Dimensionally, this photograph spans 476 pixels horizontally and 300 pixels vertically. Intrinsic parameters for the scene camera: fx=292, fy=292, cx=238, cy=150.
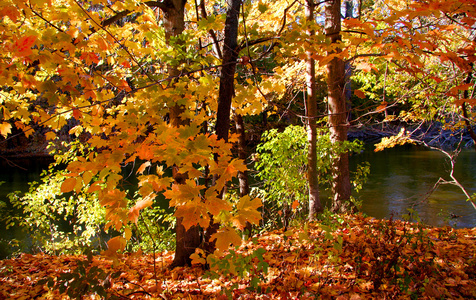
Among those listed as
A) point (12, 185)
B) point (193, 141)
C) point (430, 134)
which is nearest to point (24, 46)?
point (193, 141)

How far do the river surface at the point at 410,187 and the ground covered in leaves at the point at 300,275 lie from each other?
7.77 feet

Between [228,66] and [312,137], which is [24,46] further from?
[312,137]

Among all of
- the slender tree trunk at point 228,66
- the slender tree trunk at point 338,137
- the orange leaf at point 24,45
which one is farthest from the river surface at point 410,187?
the orange leaf at point 24,45

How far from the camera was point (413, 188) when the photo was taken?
10.6 meters

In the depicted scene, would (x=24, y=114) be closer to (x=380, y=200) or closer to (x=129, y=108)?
(x=129, y=108)

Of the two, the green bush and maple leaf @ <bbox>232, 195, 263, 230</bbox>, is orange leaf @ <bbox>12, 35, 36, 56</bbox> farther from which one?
the green bush

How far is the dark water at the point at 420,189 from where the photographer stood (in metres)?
7.83

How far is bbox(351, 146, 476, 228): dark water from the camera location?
25.7 ft

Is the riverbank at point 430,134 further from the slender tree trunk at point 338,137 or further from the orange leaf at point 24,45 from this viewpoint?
the orange leaf at point 24,45

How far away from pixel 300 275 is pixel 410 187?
10.3 meters

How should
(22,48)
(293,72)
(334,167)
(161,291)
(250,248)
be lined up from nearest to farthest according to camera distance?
(22,48) < (161,291) < (250,248) < (334,167) < (293,72)

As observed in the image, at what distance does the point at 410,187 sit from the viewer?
10.8 metres

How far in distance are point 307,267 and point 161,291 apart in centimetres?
122

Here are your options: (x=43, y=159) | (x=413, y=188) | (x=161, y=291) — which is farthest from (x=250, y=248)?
(x=43, y=159)
